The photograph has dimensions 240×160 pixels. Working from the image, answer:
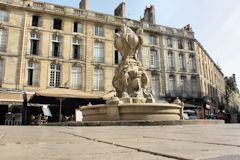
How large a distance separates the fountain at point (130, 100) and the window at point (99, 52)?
1380cm

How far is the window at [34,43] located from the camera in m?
21.7

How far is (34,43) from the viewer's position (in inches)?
864

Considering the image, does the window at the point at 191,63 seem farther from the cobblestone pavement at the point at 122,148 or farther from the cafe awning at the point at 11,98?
the cobblestone pavement at the point at 122,148

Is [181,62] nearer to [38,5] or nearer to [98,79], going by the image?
[98,79]

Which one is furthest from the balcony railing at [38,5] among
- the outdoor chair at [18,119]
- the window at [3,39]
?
the outdoor chair at [18,119]

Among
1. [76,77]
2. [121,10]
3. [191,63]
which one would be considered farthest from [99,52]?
[191,63]

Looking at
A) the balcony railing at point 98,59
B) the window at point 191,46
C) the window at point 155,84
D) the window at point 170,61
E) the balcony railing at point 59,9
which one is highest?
the balcony railing at point 59,9

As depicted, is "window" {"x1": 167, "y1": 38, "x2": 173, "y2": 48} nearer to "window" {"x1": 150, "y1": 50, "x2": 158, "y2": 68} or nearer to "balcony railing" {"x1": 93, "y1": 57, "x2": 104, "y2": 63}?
"window" {"x1": 150, "y1": 50, "x2": 158, "y2": 68}

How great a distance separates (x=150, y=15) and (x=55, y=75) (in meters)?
13.7

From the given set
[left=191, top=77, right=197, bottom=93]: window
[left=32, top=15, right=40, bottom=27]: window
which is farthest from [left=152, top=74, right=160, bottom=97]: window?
[left=32, top=15, right=40, bottom=27]: window

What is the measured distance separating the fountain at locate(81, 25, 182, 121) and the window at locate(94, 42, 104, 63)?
13804 millimetres

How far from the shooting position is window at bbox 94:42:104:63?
23.8m

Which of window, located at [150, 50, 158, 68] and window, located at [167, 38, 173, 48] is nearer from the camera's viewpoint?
window, located at [150, 50, 158, 68]

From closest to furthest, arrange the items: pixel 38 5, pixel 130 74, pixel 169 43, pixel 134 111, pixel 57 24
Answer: pixel 134 111
pixel 130 74
pixel 38 5
pixel 57 24
pixel 169 43
